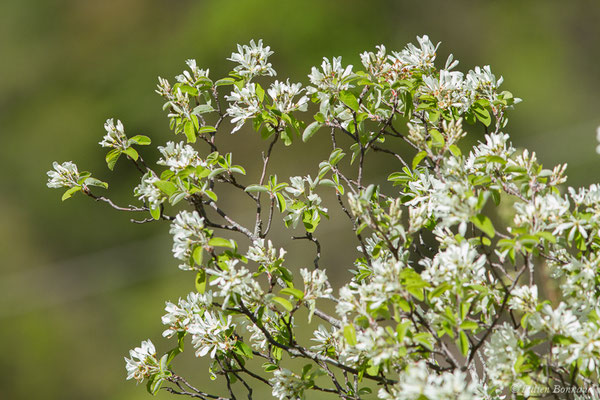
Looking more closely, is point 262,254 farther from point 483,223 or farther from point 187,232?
point 483,223

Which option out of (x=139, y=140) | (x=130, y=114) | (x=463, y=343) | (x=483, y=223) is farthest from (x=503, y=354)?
(x=130, y=114)

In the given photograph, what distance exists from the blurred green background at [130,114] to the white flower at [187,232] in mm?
1653

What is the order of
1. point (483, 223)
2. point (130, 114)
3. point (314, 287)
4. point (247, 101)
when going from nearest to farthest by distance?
point (483, 223), point (314, 287), point (247, 101), point (130, 114)

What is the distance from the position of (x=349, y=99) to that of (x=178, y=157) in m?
0.26

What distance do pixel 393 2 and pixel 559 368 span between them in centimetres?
232

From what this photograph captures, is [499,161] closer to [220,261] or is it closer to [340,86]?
[340,86]

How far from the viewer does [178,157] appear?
797 millimetres

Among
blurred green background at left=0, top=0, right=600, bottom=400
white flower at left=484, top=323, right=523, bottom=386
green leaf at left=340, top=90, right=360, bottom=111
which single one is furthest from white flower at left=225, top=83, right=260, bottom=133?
blurred green background at left=0, top=0, right=600, bottom=400

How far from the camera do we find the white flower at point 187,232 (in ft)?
2.22

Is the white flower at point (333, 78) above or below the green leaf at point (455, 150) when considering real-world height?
above

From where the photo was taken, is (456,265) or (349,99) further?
(349,99)

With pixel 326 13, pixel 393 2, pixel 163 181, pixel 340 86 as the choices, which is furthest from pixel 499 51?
pixel 163 181

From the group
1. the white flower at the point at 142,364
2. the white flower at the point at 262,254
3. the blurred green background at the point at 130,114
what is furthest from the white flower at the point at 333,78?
the blurred green background at the point at 130,114

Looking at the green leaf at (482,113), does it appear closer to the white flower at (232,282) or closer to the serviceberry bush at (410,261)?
the serviceberry bush at (410,261)
